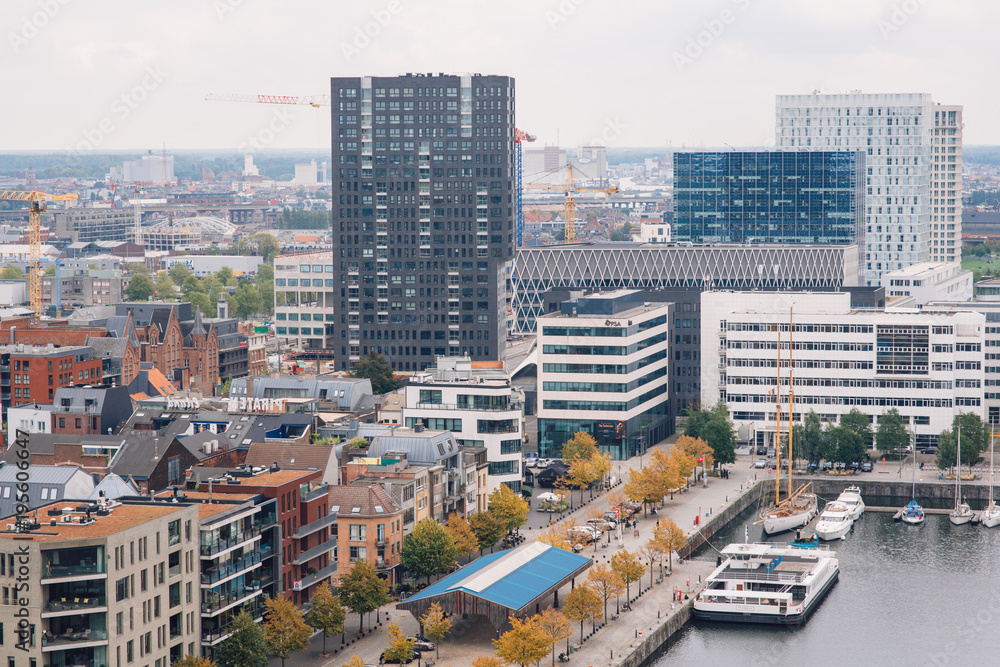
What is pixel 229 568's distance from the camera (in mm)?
62562

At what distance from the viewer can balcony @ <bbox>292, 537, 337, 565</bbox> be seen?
6825cm

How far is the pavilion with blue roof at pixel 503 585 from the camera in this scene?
68125 mm

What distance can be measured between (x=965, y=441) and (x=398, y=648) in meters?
57.2

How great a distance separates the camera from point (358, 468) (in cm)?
8150

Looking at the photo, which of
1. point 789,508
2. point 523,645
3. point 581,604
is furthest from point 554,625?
point 789,508

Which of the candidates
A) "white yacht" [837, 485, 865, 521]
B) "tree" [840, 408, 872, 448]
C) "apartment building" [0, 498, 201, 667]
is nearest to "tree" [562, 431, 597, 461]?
"white yacht" [837, 485, 865, 521]

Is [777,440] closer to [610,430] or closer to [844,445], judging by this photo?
[844,445]

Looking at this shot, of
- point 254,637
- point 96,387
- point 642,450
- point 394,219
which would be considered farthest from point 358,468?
point 394,219

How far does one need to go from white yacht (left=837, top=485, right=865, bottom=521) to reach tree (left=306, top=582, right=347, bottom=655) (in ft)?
141

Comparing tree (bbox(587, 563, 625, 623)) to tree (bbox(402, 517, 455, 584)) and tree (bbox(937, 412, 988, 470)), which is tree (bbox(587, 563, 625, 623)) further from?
tree (bbox(937, 412, 988, 470))

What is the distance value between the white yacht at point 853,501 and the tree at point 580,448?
16.3 metres

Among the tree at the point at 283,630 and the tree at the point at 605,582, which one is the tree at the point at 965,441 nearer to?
the tree at the point at 605,582

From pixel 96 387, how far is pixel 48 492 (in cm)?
2718

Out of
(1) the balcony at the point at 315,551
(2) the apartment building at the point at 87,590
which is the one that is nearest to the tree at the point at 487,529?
(1) the balcony at the point at 315,551
